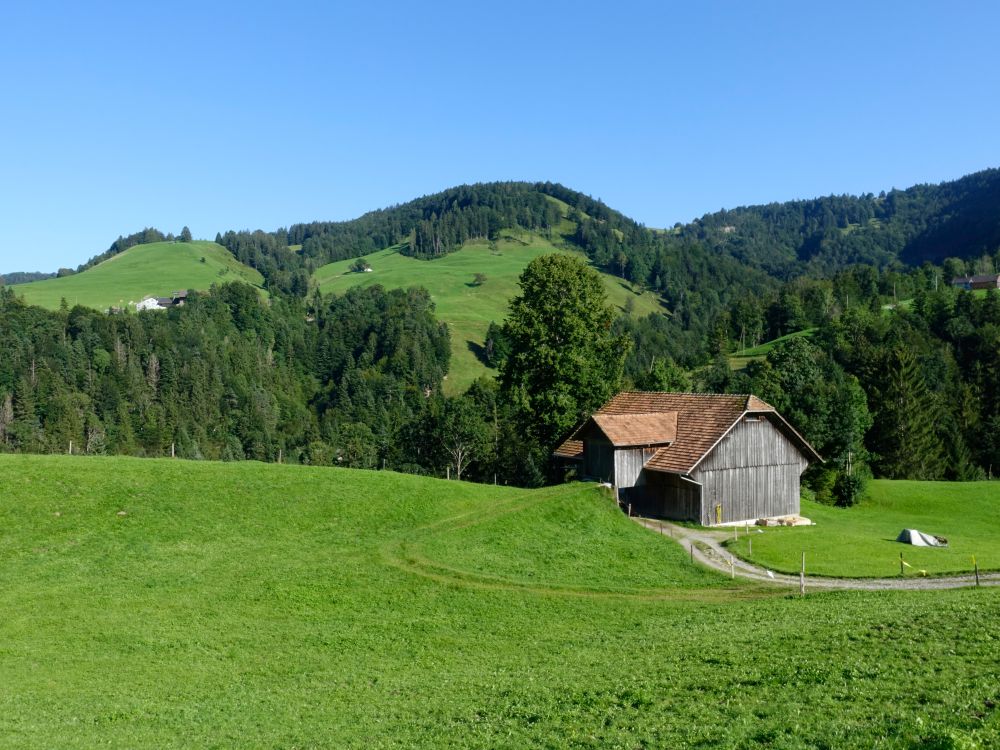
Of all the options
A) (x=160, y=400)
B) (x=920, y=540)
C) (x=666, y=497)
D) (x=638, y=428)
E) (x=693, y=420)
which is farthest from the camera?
(x=160, y=400)

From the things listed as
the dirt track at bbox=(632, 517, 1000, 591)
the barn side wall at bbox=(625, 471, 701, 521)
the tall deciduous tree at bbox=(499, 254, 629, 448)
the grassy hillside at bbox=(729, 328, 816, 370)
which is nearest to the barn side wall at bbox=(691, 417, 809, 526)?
the barn side wall at bbox=(625, 471, 701, 521)

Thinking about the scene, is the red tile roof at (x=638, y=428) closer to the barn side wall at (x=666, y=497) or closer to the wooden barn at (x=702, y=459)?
the wooden barn at (x=702, y=459)

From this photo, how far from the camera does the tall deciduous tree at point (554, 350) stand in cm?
6012

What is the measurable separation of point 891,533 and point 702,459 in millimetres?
13777

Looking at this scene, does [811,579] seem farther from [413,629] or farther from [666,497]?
[413,629]

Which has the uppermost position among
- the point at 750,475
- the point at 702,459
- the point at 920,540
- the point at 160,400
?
the point at 160,400

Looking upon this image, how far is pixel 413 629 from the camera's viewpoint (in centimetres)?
2789

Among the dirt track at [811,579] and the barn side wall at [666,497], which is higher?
the barn side wall at [666,497]

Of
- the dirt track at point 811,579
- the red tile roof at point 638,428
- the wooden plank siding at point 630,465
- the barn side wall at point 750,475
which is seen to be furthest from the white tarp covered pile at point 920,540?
the wooden plank siding at point 630,465

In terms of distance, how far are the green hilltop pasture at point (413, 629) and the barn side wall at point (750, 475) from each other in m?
8.45

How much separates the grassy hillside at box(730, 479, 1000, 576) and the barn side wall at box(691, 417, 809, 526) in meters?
2.99

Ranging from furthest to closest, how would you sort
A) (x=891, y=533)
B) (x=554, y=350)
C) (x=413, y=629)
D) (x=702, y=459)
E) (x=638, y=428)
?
1. (x=554, y=350)
2. (x=638, y=428)
3. (x=891, y=533)
4. (x=702, y=459)
5. (x=413, y=629)

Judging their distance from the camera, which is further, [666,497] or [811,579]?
[666,497]

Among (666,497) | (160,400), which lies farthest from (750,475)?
(160,400)
